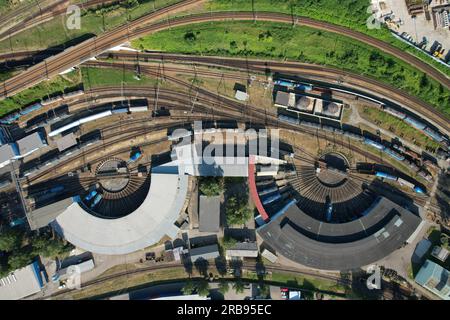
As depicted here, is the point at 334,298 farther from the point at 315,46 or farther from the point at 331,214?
the point at 315,46

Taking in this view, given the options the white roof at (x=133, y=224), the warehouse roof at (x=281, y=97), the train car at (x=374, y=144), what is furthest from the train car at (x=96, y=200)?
the train car at (x=374, y=144)

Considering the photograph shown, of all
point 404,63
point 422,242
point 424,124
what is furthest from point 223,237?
point 404,63

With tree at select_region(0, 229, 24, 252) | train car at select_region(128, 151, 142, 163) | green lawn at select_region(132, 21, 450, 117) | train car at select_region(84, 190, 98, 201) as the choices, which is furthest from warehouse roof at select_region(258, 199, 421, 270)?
tree at select_region(0, 229, 24, 252)

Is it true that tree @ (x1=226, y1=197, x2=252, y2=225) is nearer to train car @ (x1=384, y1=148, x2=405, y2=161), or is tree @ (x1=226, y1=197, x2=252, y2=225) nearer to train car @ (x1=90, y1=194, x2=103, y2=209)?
train car @ (x1=90, y1=194, x2=103, y2=209)

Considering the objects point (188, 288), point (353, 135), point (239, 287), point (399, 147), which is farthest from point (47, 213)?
point (399, 147)

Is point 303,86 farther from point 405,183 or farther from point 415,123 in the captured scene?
point 405,183

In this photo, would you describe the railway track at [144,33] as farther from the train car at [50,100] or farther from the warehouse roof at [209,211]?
the warehouse roof at [209,211]
